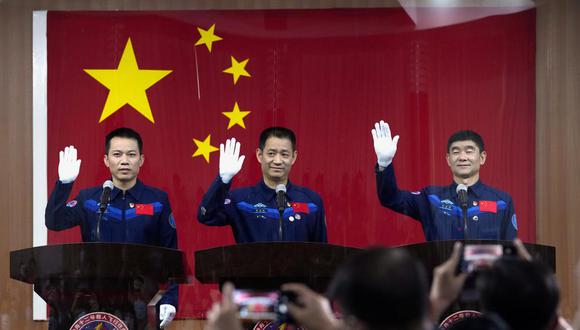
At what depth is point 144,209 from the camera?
565 centimetres

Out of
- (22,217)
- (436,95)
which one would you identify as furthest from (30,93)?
(436,95)

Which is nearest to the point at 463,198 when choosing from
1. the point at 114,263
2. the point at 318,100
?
the point at 318,100

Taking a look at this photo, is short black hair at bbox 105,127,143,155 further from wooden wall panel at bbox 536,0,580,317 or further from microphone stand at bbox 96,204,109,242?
wooden wall panel at bbox 536,0,580,317

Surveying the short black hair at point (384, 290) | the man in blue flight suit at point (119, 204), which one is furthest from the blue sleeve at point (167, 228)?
the short black hair at point (384, 290)

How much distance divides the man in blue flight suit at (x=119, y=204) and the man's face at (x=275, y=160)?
0.57 metres

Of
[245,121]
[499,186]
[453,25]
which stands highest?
[453,25]

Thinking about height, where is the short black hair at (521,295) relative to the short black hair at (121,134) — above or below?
below

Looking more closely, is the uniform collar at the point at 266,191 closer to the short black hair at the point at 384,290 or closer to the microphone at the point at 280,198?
the microphone at the point at 280,198

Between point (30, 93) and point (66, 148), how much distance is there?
351 mm

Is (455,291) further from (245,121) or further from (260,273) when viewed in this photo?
(245,121)

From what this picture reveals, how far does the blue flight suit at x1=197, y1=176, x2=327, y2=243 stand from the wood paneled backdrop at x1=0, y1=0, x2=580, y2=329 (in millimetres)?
574

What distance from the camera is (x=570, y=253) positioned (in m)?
5.62

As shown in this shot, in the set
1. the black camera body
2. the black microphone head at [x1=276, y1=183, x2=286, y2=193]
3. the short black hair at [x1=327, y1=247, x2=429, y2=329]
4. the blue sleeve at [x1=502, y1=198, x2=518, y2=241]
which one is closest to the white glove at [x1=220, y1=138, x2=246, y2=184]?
the black microphone head at [x1=276, y1=183, x2=286, y2=193]

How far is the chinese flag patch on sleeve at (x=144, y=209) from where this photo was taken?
563cm
